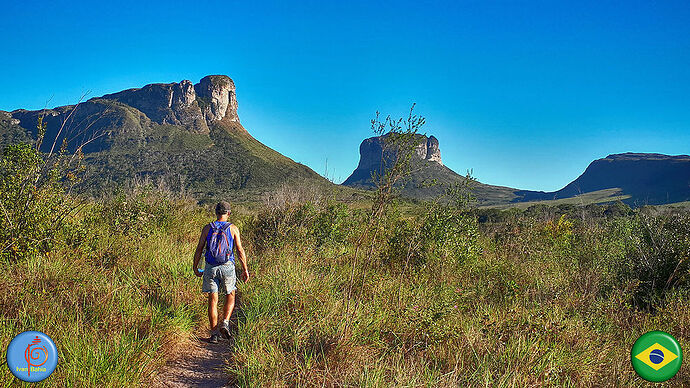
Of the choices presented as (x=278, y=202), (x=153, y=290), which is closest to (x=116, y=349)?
(x=153, y=290)

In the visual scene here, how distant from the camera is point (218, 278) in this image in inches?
196

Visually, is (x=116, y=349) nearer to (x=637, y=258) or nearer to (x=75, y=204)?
(x=75, y=204)

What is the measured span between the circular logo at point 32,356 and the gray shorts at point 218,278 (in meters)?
2.74

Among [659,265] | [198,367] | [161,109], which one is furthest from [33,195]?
[161,109]

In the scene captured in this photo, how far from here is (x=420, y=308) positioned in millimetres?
4809

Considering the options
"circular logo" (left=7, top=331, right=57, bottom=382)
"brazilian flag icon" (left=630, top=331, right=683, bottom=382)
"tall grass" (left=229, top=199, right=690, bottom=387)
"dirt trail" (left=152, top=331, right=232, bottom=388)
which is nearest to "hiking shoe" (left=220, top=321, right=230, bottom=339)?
"dirt trail" (left=152, top=331, right=232, bottom=388)

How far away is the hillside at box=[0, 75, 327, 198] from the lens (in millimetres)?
69000

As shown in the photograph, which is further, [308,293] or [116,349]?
[308,293]

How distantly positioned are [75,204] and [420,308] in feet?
21.9

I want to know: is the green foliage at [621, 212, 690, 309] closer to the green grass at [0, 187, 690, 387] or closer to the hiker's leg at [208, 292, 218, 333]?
the green grass at [0, 187, 690, 387]

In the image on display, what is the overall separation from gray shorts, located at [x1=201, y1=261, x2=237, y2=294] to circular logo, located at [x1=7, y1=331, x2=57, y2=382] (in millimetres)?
2737

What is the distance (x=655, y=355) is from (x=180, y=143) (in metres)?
94.0

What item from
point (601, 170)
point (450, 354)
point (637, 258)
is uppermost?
point (601, 170)

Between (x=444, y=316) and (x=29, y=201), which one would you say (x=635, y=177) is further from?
(x=29, y=201)
